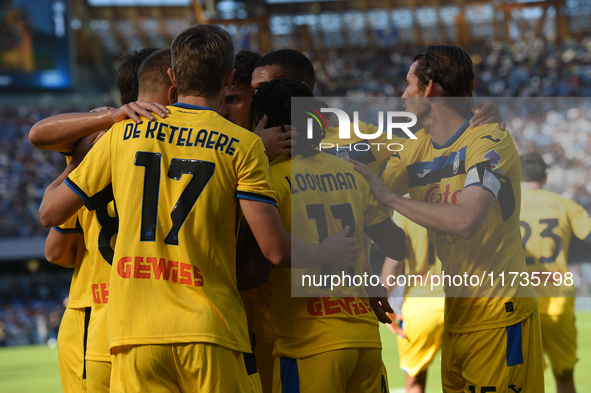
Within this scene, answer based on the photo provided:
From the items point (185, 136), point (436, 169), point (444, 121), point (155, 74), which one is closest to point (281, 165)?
point (185, 136)

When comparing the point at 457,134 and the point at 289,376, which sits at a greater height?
the point at 457,134

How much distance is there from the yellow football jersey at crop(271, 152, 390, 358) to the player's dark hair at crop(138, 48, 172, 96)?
2.27 feet

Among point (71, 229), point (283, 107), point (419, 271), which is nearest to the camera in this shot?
point (283, 107)

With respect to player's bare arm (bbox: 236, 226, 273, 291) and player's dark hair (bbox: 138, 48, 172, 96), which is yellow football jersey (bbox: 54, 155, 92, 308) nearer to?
player's dark hair (bbox: 138, 48, 172, 96)

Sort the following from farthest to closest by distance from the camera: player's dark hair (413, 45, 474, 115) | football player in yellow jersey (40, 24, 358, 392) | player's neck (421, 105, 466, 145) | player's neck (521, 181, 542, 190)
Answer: player's neck (521, 181, 542, 190), player's neck (421, 105, 466, 145), player's dark hair (413, 45, 474, 115), football player in yellow jersey (40, 24, 358, 392)

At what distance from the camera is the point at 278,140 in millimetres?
2705

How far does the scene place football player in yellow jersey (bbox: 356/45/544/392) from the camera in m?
3.09

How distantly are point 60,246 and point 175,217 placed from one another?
1080mm

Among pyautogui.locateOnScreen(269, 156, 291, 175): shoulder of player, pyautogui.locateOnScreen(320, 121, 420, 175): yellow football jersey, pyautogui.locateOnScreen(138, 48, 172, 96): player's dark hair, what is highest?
pyautogui.locateOnScreen(138, 48, 172, 96): player's dark hair

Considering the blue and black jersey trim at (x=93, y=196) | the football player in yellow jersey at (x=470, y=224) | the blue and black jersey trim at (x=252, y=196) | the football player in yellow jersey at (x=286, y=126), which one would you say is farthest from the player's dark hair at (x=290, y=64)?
the blue and black jersey trim at (x=93, y=196)

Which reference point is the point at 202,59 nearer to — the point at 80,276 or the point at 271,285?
the point at 271,285

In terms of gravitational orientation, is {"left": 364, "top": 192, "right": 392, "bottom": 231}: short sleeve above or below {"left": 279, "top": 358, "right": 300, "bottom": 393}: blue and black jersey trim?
above

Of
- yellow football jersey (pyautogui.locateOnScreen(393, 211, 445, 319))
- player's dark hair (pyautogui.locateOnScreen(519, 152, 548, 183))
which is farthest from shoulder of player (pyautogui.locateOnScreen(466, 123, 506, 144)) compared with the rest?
player's dark hair (pyautogui.locateOnScreen(519, 152, 548, 183))

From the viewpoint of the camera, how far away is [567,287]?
6234 millimetres
